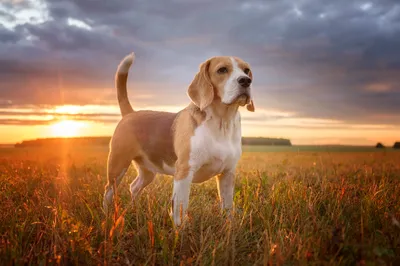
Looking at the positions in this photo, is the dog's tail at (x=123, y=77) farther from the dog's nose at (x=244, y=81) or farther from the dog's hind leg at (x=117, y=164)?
the dog's nose at (x=244, y=81)

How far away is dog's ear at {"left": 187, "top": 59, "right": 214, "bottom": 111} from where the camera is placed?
4.61 m

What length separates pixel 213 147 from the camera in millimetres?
4582

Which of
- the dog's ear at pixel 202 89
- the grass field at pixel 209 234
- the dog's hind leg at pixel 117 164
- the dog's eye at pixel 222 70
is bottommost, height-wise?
the grass field at pixel 209 234

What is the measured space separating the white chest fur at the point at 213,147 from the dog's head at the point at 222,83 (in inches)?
12.1

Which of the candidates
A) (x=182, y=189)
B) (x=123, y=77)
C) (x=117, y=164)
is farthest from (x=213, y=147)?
(x=123, y=77)

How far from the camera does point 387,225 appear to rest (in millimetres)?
3949

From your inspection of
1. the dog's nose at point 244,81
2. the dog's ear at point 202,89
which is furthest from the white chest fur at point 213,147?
the dog's nose at point 244,81

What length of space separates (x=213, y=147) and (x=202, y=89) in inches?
31.3

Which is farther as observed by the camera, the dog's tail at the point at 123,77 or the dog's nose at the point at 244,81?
the dog's tail at the point at 123,77

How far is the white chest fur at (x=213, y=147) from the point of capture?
4.57 m

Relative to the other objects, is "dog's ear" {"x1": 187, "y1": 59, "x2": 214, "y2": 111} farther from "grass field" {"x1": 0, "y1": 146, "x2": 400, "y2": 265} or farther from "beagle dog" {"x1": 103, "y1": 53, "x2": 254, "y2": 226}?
"grass field" {"x1": 0, "y1": 146, "x2": 400, "y2": 265}

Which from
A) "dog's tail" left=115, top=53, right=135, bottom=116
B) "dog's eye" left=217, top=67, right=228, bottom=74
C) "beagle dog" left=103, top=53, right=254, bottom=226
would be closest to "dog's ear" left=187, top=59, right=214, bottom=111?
"beagle dog" left=103, top=53, right=254, bottom=226

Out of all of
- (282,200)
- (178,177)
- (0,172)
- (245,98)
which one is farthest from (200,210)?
(0,172)

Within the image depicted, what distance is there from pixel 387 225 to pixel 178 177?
2521mm
